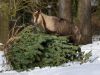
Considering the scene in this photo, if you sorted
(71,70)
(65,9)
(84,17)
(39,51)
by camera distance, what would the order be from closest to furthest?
1. (71,70)
2. (39,51)
3. (65,9)
4. (84,17)

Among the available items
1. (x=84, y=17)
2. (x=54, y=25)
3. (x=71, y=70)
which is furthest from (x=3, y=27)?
(x=71, y=70)

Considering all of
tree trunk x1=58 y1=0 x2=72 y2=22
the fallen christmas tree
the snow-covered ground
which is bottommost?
the snow-covered ground

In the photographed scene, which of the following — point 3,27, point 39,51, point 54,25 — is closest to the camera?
point 39,51

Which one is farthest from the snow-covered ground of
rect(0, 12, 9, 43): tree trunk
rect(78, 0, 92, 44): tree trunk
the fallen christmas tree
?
rect(78, 0, 92, 44): tree trunk

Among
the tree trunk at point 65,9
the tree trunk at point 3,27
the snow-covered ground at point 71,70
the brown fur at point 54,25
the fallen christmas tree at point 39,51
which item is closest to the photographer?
the snow-covered ground at point 71,70

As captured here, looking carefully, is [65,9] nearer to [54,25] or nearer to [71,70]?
[54,25]

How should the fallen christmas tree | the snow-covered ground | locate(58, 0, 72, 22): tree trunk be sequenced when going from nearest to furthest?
1. the snow-covered ground
2. the fallen christmas tree
3. locate(58, 0, 72, 22): tree trunk

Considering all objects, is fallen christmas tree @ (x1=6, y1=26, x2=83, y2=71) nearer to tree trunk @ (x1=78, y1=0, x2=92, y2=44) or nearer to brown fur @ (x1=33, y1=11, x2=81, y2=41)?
brown fur @ (x1=33, y1=11, x2=81, y2=41)

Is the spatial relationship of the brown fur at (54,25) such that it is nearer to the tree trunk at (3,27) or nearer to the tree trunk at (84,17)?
the tree trunk at (3,27)

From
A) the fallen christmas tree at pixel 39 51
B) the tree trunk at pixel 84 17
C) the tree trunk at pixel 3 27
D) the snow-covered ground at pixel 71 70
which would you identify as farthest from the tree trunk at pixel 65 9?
the snow-covered ground at pixel 71 70

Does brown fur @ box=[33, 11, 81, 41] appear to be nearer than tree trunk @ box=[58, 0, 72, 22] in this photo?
Yes

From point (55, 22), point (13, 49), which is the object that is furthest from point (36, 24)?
point (13, 49)

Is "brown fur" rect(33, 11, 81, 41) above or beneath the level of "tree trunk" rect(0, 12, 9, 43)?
above

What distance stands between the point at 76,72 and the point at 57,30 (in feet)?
7.31
